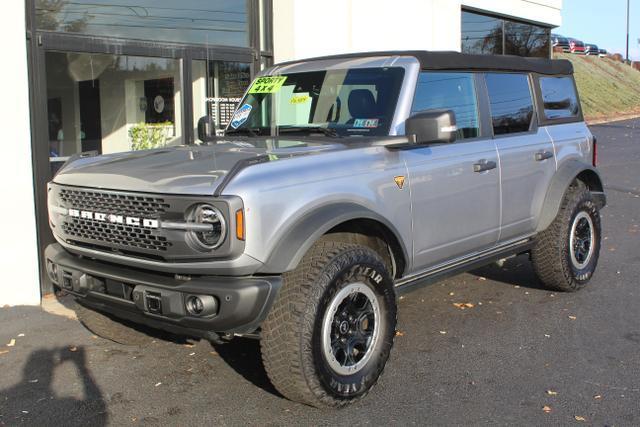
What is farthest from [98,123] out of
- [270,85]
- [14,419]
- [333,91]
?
[14,419]

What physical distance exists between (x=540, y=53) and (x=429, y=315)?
1055cm

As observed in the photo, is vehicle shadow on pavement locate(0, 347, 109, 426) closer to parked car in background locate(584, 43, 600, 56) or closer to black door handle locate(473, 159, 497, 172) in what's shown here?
black door handle locate(473, 159, 497, 172)

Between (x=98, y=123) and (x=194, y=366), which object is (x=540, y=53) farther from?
(x=194, y=366)

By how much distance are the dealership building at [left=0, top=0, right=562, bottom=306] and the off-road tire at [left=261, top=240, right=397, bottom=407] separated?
3.32 m

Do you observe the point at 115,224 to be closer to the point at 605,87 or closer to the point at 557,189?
the point at 557,189

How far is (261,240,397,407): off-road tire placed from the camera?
3.44 m

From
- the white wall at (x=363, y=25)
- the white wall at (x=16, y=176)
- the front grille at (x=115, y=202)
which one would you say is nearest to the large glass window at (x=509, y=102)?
the front grille at (x=115, y=202)

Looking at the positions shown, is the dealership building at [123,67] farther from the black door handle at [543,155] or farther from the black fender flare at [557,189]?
the black fender flare at [557,189]

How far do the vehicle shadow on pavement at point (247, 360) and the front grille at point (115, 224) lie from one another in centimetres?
119

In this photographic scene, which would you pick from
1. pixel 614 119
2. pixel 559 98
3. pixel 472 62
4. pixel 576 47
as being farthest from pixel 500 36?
pixel 576 47

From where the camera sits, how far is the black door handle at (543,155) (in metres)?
5.41

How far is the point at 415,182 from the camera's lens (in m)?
4.24

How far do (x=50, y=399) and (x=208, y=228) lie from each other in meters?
1.63

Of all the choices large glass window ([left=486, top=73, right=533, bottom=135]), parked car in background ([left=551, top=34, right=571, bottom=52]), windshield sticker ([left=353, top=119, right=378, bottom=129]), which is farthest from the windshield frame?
parked car in background ([left=551, top=34, right=571, bottom=52])
